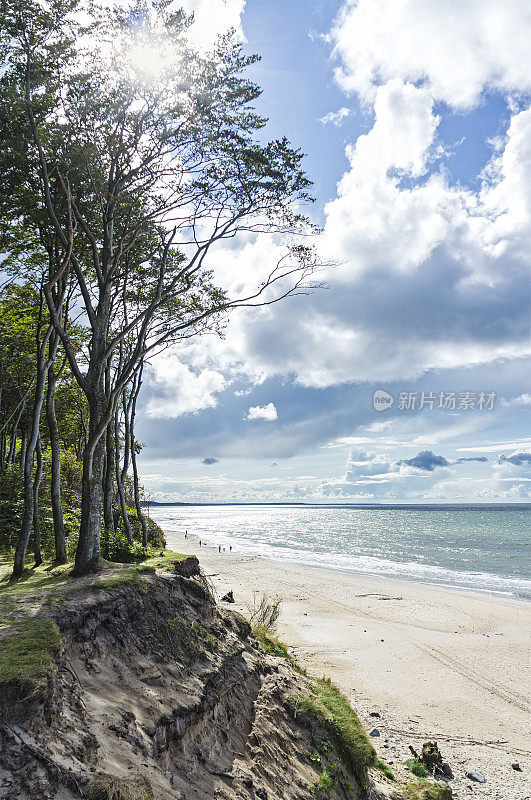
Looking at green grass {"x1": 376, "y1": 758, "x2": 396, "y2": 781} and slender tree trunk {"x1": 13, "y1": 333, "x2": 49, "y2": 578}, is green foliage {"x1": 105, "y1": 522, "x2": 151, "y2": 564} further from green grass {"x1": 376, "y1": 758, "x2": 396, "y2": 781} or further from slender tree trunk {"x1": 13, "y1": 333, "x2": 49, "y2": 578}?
green grass {"x1": 376, "y1": 758, "x2": 396, "y2": 781}

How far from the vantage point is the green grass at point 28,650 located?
14.9ft

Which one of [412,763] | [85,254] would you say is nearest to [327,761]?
[412,763]

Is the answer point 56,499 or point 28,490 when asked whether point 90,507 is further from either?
point 56,499

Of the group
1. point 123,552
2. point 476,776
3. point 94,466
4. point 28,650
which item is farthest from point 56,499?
point 476,776

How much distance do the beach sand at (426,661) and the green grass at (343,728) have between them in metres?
1.79

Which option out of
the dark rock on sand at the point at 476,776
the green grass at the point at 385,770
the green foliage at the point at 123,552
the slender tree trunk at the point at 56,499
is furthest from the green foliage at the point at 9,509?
the dark rock on sand at the point at 476,776

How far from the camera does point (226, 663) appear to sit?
313 inches

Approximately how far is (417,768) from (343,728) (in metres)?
2.62

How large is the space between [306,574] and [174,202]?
3116 cm

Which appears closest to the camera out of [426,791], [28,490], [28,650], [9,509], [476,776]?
[28,650]

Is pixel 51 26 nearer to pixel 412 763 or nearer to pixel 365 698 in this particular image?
pixel 412 763

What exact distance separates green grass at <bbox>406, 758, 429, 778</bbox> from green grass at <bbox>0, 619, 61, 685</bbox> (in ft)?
27.2

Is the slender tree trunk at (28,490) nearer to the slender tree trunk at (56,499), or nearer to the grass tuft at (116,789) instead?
the slender tree trunk at (56,499)

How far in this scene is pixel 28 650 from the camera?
16.8ft
